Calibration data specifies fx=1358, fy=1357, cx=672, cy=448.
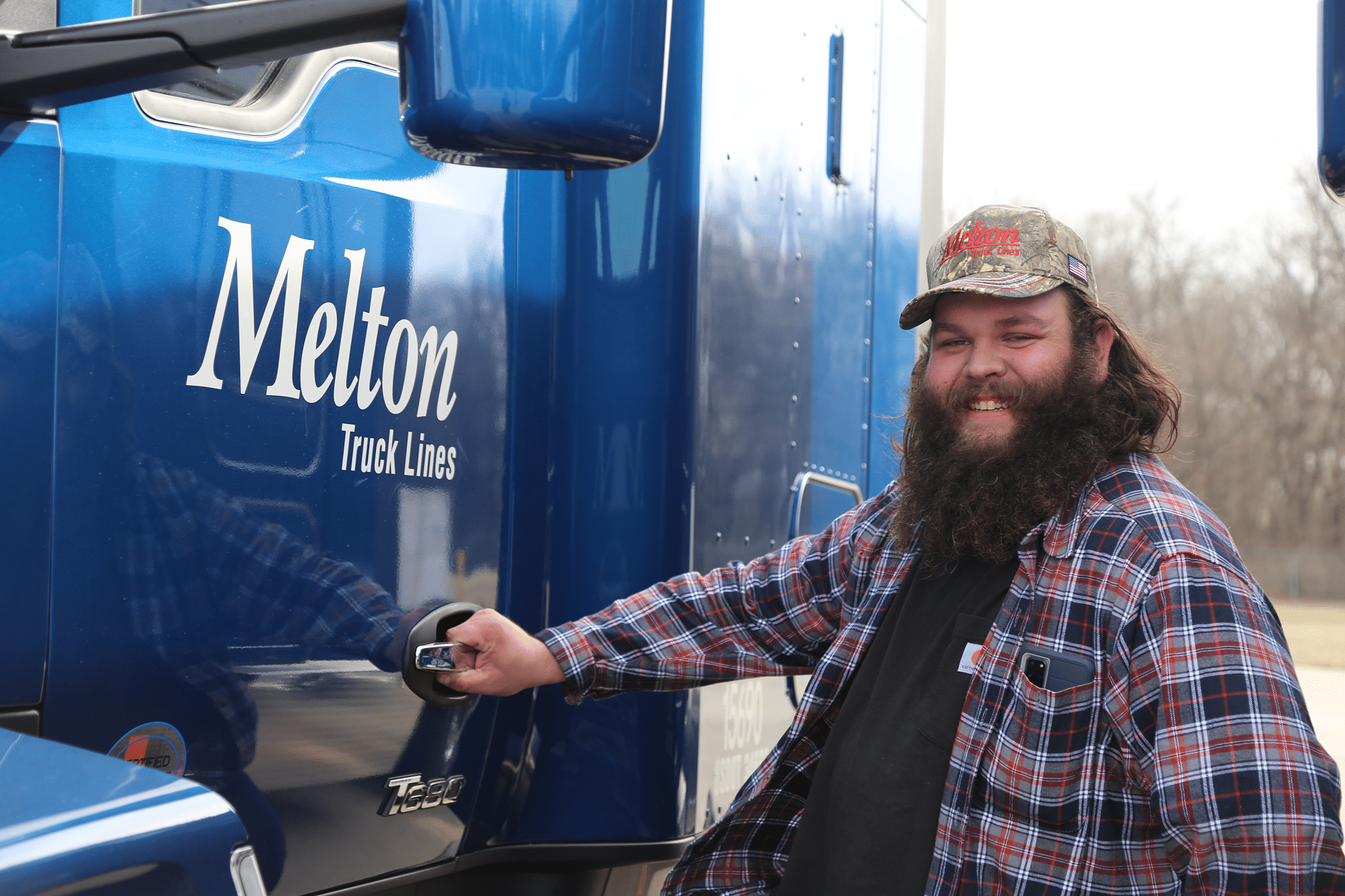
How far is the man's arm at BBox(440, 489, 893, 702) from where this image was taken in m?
1.95

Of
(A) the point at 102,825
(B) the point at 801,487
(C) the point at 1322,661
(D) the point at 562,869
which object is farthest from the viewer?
(C) the point at 1322,661

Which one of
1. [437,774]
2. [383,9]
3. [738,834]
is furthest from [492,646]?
[383,9]

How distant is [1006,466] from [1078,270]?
13.6 inches

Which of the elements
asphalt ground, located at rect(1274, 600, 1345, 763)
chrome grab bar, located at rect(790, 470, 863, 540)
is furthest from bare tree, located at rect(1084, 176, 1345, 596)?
chrome grab bar, located at rect(790, 470, 863, 540)

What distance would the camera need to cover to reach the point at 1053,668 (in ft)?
5.74

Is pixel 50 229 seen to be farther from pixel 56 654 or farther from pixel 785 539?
pixel 785 539

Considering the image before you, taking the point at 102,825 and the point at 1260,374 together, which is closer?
the point at 102,825

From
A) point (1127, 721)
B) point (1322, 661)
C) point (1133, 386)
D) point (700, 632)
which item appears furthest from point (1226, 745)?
point (1322, 661)

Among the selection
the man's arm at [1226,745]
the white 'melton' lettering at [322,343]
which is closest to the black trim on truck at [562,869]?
the white 'melton' lettering at [322,343]

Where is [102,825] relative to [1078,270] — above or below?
below

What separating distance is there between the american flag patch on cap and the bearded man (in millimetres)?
11

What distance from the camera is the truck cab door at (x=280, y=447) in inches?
57.0

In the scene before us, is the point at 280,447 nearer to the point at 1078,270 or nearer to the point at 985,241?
the point at 985,241

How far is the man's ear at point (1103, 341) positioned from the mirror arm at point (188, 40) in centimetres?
131
